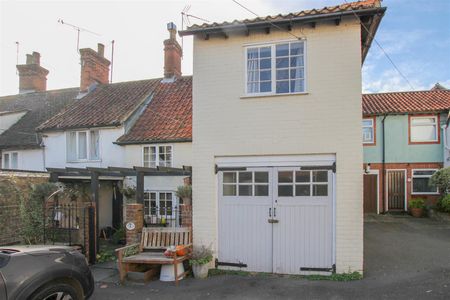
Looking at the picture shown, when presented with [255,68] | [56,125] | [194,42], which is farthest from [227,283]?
[56,125]

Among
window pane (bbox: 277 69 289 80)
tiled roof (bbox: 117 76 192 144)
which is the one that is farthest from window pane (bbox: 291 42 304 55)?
tiled roof (bbox: 117 76 192 144)

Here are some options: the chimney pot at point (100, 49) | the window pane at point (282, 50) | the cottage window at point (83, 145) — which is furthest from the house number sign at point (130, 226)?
the chimney pot at point (100, 49)

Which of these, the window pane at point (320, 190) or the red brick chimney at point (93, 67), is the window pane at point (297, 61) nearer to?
the window pane at point (320, 190)

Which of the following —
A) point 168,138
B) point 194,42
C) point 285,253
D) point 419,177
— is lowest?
point 285,253

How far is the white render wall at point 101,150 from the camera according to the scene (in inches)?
535

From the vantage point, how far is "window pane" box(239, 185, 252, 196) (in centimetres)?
801

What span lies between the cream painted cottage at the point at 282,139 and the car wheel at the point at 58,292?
3.45 meters

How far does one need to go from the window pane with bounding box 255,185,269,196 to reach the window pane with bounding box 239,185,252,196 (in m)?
0.16

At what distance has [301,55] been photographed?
25.6 feet

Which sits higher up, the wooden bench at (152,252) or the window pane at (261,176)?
the window pane at (261,176)

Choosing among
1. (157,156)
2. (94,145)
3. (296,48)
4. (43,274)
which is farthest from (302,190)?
(94,145)

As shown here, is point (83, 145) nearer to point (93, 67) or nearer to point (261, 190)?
point (93, 67)

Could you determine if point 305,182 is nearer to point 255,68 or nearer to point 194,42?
point 255,68

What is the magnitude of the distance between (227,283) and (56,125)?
430 inches
